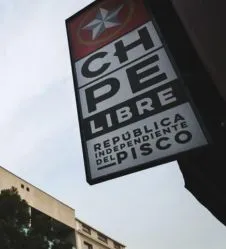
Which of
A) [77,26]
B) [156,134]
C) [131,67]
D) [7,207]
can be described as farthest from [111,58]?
[7,207]

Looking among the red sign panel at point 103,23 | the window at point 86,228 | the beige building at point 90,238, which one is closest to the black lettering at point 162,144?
the red sign panel at point 103,23

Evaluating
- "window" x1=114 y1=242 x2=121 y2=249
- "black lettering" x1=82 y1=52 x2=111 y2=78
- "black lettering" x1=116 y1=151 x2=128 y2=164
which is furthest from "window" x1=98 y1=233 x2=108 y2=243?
"black lettering" x1=116 y1=151 x2=128 y2=164

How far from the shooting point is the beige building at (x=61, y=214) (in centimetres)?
3156

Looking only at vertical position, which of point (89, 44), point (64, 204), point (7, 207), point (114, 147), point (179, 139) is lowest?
point (179, 139)

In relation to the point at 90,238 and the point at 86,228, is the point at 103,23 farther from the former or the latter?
the point at 86,228

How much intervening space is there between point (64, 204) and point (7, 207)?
62.3 ft

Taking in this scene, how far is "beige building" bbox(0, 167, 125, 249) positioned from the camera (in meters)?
31.6

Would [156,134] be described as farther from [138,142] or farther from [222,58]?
[222,58]

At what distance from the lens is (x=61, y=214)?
36.2 meters

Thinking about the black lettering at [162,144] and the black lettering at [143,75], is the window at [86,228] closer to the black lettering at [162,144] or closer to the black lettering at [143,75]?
the black lettering at [143,75]

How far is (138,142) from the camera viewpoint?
454 cm

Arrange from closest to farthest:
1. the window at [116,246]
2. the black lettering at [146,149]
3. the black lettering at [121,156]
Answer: the black lettering at [146,149]
the black lettering at [121,156]
the window at [116,246]

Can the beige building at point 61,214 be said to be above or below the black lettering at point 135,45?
above

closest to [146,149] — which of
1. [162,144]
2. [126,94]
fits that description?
→ [162,144]
